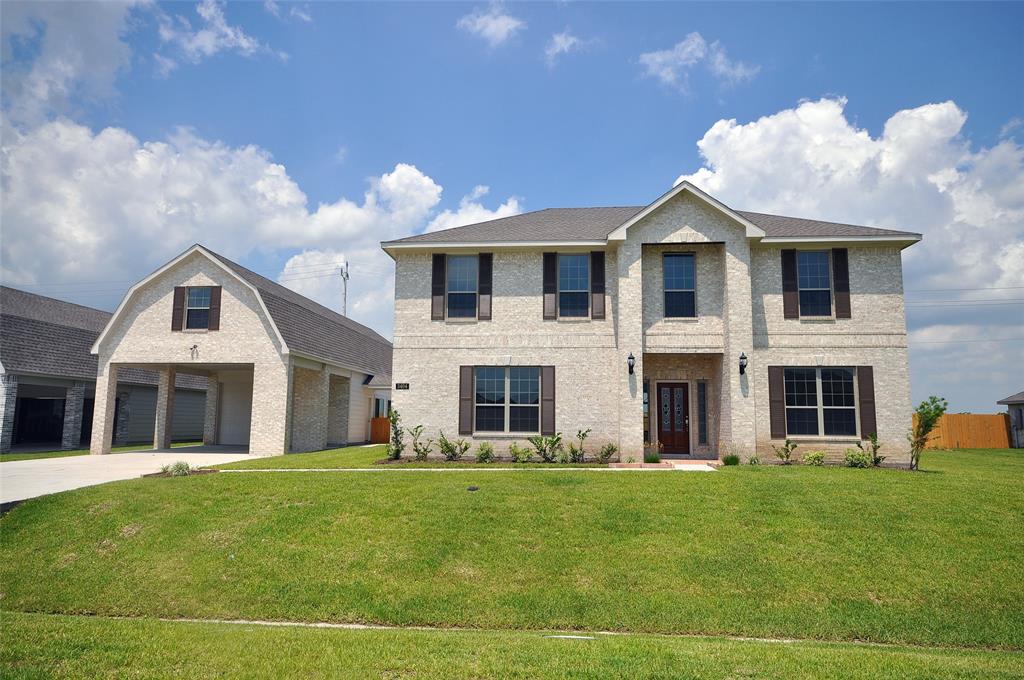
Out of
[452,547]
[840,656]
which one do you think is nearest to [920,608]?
[840,656]

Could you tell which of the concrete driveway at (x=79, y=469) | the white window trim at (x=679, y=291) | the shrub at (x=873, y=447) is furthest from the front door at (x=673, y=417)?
the concrete driveway at (x=79, y=469)

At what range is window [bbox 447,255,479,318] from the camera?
1766cm

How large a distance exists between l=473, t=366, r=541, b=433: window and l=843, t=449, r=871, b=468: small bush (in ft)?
27.2

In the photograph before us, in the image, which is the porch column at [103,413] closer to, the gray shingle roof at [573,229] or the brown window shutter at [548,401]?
the gray shingle roof at [573,229]

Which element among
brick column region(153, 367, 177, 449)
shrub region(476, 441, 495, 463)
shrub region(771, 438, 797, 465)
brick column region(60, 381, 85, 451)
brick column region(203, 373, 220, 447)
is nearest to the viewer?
shrub region(771, 438, 797, 465)

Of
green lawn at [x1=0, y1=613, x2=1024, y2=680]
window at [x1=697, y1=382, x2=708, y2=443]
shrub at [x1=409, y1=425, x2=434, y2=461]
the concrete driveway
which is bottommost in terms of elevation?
green lawn at [x1=0, y1=613, x2=1024, y2=680]

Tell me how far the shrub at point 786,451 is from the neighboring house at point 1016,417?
76.1 ft

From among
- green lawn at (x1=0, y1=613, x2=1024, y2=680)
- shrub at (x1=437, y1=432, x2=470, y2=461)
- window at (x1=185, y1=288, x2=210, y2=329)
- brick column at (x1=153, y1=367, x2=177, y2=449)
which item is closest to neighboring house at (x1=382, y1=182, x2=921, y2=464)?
shrub at (x1=437, y1=432, x2=470, y2=461)

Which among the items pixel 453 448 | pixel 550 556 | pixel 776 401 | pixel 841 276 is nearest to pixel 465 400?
pixel 453 448

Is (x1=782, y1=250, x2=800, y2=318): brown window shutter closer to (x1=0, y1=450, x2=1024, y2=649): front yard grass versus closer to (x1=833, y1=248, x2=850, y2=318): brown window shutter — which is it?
(x1=833, y1=248, x2=850, y2=318): brown window shutter

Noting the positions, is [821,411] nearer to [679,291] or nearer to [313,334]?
[679,291]

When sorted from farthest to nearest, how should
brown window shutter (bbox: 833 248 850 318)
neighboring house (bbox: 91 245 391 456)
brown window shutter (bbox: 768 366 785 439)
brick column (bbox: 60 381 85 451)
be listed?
brick column (bbox: 60 381 85 451)
neighboring house (bbox: 91 245 391 456)
brown window shutter (bbox: 833 248 850 318)
brown window shutter (bbox: 768 366 785 439)

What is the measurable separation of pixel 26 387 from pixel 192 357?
9.79m

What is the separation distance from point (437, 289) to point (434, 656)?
13071mm
